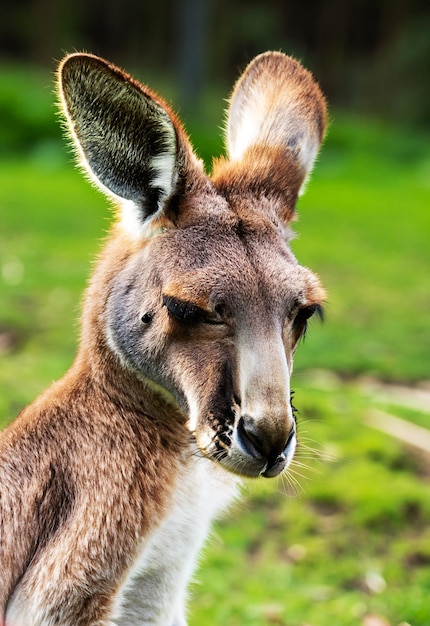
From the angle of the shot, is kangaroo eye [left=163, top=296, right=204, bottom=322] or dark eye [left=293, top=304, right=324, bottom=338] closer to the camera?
kangaroo eye [left=163, top=296, right=204, bottom=322]

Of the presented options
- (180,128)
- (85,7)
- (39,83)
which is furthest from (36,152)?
(180,128)

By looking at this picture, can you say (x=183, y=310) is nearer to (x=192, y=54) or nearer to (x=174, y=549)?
(x=174, y=549)

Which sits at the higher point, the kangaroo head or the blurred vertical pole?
the blurred vertical pole

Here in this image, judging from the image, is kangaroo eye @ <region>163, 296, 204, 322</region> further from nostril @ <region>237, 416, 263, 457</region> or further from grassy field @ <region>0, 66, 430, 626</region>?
grassy field @ <region>0, 66, 430, 626</region>

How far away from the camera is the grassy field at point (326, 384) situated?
5098 millimetres

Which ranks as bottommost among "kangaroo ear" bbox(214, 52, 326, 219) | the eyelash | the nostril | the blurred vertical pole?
the nostril

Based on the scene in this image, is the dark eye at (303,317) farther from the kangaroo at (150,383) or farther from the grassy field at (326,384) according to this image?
the grassy field at (326,384)

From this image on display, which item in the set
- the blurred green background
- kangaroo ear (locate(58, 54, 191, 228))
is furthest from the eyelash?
the blurred green background

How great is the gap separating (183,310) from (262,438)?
47 cm

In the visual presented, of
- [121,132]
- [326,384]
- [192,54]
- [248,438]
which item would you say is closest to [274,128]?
[121,132]

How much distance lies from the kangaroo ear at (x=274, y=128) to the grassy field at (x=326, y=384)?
1.00 m

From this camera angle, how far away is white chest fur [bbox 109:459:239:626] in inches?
133

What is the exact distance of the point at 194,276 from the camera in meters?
3.10

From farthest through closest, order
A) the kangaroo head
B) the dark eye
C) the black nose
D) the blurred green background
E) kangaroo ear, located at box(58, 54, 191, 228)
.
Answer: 1. the blurred green background
2. the dark eye
3. kangaroo ear, located at box(58, 54, 191, 228)
4. the kangaroo head
5. the black nose
